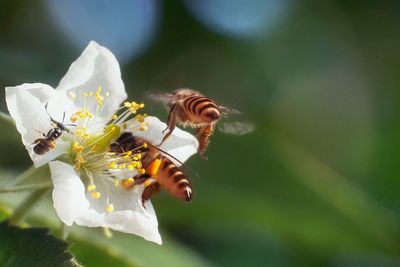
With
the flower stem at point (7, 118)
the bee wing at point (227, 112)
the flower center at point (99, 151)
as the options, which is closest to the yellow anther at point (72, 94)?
the flower center at point (99, 151)

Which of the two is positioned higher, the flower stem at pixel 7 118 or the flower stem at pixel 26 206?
the flower stem at pixel 7 118

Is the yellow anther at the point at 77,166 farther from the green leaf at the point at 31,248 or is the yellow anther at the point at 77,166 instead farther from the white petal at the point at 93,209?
the green leaf at the point at 31,248

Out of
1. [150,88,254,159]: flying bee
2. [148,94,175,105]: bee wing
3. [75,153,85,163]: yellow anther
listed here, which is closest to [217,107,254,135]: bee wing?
[150,88,254,159]: flying bee

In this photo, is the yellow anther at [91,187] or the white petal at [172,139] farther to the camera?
the white petal at [172,139]

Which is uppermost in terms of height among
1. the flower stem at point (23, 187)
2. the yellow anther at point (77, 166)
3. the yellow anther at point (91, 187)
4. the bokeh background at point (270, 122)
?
the bokeh background at point (270, 122)

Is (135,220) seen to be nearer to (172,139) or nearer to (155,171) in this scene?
(155,171)

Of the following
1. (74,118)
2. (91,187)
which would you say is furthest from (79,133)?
(91,187)
